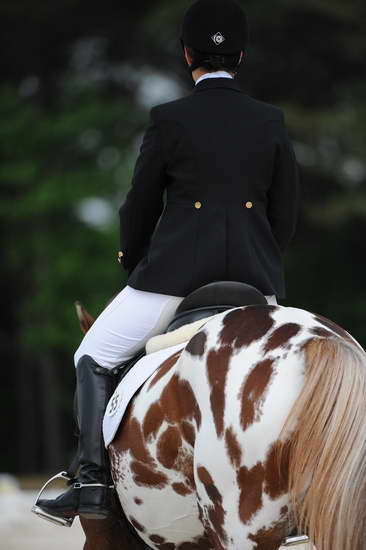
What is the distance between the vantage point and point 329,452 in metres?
3.38

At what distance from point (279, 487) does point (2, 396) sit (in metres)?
23.7

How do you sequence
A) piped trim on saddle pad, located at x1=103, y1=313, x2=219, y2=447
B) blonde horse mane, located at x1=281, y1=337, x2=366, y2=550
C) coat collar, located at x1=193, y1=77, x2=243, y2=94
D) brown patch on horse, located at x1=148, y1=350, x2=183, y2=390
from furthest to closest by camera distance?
coat collar, located at x1=193, y1=77, x2=243, y2=94, piped trim on saddle pad, located at x1=103, y1=313, x2=219, y2=447, brown patch on horse, located at x1=148, y1=350, x2=183, y2=390, blonde horse mane, located at x1=281, y1=337, x2=366, y2=550

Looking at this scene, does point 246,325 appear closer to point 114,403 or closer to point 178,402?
point 178,402

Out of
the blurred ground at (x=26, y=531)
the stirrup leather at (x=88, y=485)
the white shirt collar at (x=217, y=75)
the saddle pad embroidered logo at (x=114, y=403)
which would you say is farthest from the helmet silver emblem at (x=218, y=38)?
the blurred ground at (x=26, y=531)

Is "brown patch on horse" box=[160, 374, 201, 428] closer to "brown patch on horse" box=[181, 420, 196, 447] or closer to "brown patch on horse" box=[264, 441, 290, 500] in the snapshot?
"brown patch on horse" box=[181, 420, 196, 447]

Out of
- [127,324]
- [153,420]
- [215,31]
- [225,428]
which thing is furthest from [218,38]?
[225,428]

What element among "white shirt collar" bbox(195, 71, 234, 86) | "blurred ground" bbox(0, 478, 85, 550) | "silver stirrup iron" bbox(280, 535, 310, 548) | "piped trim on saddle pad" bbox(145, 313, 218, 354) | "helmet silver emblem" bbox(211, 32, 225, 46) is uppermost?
"helmet silver emblem" bbox(211, 32, 225, 46)

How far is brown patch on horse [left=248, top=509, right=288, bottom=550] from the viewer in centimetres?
352

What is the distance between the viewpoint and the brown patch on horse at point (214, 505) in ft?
11.8

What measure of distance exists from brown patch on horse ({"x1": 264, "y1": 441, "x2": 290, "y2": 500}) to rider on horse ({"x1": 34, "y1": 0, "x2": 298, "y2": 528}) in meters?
0.99

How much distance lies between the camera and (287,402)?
3.44m

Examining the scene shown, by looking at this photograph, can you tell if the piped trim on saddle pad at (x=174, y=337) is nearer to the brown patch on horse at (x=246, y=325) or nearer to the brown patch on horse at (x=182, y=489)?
the brown patch on horse at (x=246, y=325)

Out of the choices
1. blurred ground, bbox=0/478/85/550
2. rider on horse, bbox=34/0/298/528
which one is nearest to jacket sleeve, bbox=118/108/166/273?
rider on horse, bbox=34/0/298/528

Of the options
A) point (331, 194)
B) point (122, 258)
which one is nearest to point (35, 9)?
point (331, 194)
